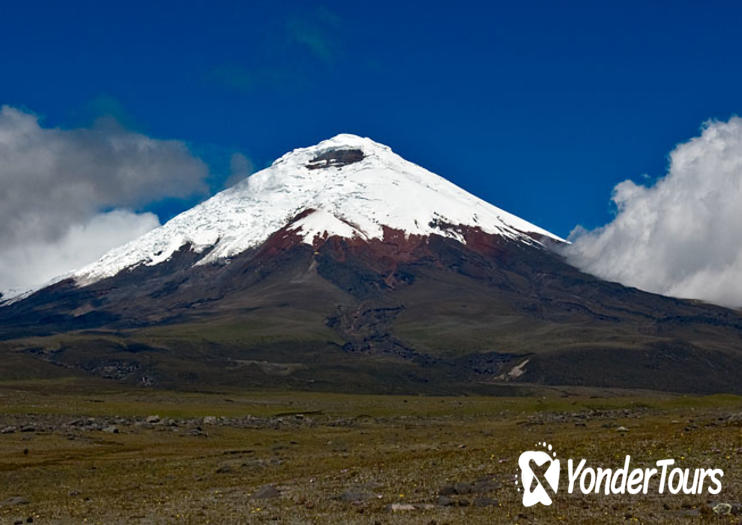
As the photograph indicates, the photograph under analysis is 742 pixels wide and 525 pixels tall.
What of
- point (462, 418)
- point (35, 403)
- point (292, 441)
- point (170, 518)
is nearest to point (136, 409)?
point (35, 403)

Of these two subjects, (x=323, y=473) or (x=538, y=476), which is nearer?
(x=538, y=476)

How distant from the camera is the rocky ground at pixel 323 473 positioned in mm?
39094

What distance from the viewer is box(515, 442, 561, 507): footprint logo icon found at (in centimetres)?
4047

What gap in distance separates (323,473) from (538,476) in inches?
686

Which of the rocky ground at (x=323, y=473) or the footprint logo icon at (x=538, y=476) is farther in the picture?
the footprint logo icon at (x=538, y=476)

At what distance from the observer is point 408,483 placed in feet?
157

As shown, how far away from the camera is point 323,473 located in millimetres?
57562

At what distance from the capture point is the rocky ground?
39.1 meters

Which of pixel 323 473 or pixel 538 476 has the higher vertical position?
Result: pixel 538 476

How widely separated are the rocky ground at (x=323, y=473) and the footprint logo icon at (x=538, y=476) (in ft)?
2.29

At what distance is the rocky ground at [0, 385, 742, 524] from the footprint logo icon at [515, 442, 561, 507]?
70 cm

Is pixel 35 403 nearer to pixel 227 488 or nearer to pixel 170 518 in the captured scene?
pixel 227 488

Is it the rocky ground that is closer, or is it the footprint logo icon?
the rocky ground

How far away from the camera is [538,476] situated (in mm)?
45031
